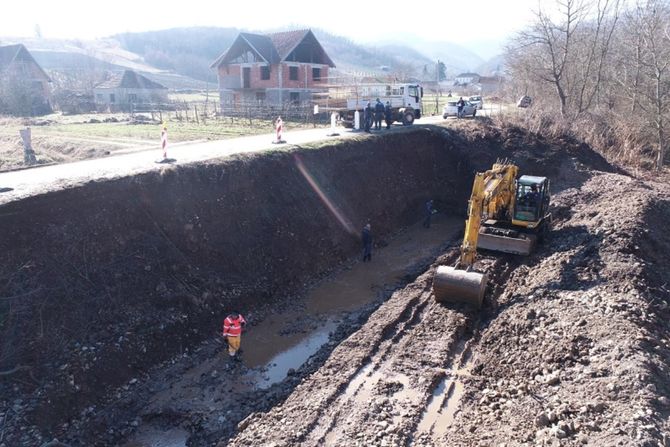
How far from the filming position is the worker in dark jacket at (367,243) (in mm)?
16719

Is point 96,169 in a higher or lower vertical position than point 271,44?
lower

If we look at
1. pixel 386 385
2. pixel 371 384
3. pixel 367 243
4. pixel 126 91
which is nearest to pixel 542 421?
pixel 386 385

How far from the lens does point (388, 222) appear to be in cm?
2020

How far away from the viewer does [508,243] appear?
575 inches

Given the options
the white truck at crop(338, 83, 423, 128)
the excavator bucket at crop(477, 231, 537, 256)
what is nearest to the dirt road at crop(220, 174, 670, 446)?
the excavator bucket at crop(477, 231, 537, 256)

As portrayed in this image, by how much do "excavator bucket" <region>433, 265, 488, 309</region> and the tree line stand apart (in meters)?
17.1

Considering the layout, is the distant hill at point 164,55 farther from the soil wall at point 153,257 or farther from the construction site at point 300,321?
the construction site at point 300,321

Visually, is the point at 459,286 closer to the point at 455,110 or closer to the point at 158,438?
the point at 158,438

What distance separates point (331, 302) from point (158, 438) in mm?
6389

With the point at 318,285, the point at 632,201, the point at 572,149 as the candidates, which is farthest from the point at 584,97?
the point at 318,285

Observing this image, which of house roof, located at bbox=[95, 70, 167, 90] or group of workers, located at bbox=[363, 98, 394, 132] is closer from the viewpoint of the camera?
group of workers, located at bbox=[363, 98, 394, 132]

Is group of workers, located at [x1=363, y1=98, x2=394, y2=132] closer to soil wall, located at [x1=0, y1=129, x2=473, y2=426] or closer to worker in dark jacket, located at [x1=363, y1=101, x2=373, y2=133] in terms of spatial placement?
worker in dark jacket, located at [x1=363, y1=101, x2=373, y2=133]

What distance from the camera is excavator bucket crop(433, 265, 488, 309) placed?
12078 mm

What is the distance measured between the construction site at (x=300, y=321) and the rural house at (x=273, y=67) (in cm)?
2635
